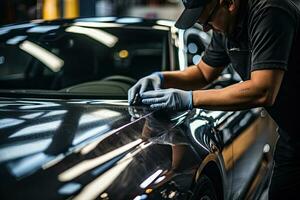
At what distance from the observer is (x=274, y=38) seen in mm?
2109

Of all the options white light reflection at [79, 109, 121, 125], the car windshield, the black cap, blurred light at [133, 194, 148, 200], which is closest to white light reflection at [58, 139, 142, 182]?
blurred light at [133, 194, 148, 200]

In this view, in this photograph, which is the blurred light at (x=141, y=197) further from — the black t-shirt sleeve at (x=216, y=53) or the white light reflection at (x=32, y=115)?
the black t-shirt sleeve at (x=216, y=53)

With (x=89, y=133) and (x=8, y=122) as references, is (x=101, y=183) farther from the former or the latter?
(x=8, y=122)

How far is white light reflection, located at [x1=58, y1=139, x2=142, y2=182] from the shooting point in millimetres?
1869

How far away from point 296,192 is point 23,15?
26.3 feet

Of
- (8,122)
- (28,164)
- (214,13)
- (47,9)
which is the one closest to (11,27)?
(8,122)

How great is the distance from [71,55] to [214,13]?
4.74ft

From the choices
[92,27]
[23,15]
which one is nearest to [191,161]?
[92,27]

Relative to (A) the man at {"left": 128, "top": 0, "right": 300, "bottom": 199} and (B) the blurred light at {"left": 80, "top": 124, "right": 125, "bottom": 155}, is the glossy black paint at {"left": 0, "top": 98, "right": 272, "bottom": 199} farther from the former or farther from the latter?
(A) the man at {"left": 128, "top": 0, "right": 300, "bottom": 199}

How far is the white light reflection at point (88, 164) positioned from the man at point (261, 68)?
1.27 ft

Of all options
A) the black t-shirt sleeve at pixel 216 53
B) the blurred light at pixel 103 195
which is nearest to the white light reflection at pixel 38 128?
the blurred light at pixel 103 195

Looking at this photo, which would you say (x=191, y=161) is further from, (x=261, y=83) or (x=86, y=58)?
(x=86, y=58)

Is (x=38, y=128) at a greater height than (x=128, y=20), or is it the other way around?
(x=128, y=20)

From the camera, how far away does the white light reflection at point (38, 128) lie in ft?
7.29
